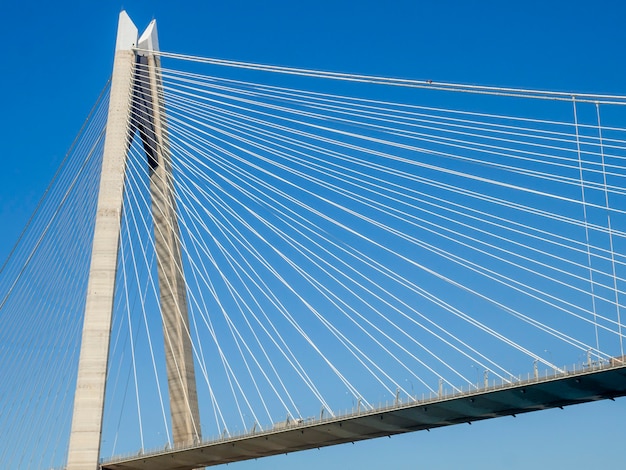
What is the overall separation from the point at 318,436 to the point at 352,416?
2.57m

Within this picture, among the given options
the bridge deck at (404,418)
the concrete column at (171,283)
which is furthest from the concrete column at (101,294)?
the bridge deck at (404,418)

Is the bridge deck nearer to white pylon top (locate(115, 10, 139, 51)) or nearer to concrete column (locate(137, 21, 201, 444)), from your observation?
concrete column (locate(137, 21, 201, 444))

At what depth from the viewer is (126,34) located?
135 ft

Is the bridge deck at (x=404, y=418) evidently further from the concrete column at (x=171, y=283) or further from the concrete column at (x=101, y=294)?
the concrete column at (x=101, y=294)

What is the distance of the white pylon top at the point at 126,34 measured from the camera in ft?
133

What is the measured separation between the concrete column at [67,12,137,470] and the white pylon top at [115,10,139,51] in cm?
203

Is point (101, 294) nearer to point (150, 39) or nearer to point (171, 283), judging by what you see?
point (171, 283)

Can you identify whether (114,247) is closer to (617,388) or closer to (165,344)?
(165,344)

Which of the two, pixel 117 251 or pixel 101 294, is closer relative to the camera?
pixel 101 294

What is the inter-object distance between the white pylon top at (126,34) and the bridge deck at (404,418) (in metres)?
14.8

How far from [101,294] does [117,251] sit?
5.18 ft

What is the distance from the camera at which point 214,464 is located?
40.5 m

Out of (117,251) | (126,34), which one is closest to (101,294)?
(117,251)

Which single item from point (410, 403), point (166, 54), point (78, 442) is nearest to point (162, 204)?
point (166, 54)
